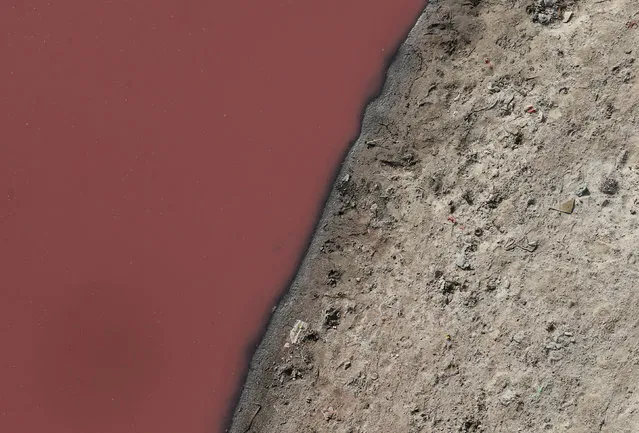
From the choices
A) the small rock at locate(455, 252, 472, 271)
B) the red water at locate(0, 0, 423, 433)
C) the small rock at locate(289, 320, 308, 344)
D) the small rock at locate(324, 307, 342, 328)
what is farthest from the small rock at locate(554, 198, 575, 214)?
the small rock at locate(289, 320, 308, 344)

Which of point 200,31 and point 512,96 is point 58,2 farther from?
point 512,96

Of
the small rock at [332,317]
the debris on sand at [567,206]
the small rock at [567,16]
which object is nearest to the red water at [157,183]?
the small rock at [332,317]

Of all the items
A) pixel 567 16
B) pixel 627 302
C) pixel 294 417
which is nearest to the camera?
pixel 627 302

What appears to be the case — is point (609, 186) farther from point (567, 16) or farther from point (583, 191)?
point (567, 16)

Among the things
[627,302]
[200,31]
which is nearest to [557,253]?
[627,302]

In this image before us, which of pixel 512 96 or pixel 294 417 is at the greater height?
pixel 512 96

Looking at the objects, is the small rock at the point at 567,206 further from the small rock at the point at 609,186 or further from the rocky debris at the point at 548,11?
the rocky debris at the point at 548,11
